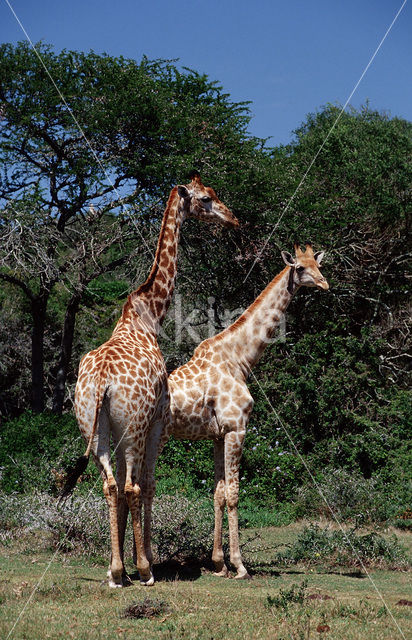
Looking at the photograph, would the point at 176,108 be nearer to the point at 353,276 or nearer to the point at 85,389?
the point at 353,276

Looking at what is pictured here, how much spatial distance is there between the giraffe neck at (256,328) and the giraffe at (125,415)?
3.85ft

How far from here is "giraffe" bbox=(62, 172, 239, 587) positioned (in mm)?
6676

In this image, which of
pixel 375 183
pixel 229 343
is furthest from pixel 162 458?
pixel 375 183

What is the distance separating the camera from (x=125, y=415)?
6.73 metres

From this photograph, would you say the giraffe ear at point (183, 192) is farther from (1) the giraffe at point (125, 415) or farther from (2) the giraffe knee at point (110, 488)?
(2) the giraffe knee at point (110, 488)

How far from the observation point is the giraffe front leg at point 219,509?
26.1ft

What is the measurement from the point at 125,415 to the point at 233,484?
6.52ft

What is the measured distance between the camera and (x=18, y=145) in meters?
16.6

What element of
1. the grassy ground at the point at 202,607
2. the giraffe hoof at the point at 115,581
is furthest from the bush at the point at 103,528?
the giraffe hoof at the point at 115,581

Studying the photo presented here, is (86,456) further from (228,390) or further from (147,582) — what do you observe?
(228,390)

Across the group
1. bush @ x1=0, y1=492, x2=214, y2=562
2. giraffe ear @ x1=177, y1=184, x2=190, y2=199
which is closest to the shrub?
bush @ x1=0, y1=492, x2=214, y2=562

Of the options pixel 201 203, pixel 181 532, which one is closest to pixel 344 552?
pixel 181 532

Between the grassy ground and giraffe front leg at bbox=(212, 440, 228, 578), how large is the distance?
17 centimetres

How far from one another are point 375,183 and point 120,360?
1361cm
